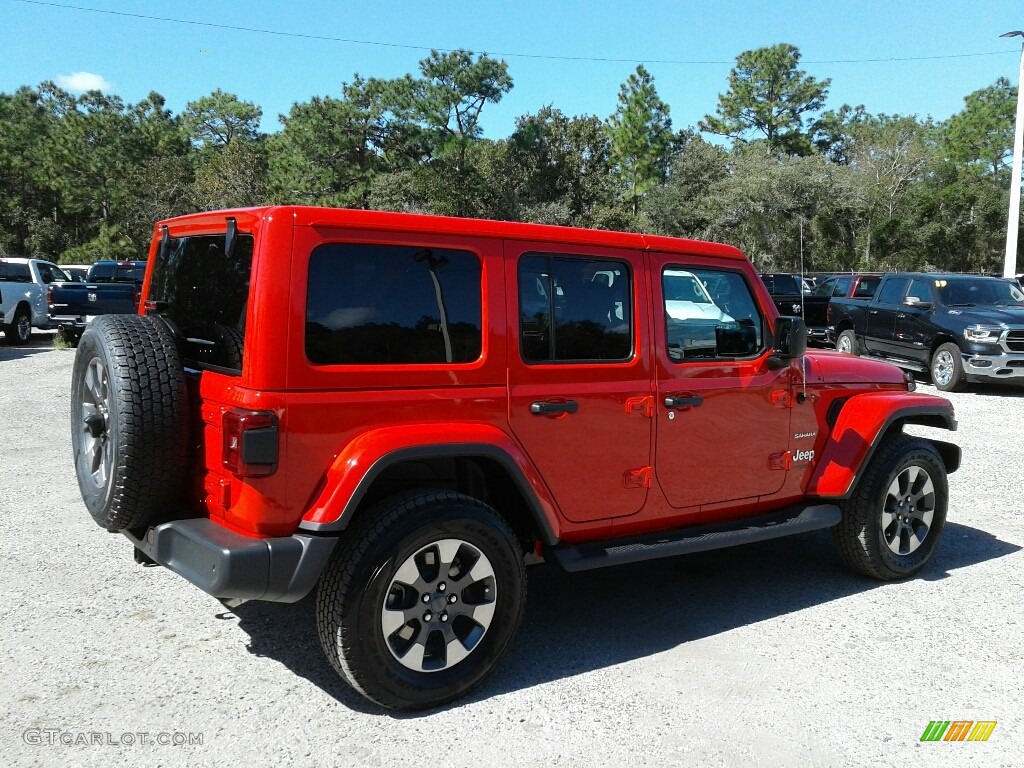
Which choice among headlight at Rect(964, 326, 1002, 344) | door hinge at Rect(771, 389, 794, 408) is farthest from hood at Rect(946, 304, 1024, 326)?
door hinge at Rect(771, 389, 794, 408)

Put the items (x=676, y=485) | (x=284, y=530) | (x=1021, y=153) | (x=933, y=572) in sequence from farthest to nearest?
(x=1021, y=153) < (x=933, y=572) < (x=676, y=485) < (x=284, y=530)

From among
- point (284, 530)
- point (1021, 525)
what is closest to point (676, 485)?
point (284, 530)

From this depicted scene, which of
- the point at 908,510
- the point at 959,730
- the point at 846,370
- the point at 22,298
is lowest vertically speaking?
the point at 959,730

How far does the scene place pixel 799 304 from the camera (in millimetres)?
19375

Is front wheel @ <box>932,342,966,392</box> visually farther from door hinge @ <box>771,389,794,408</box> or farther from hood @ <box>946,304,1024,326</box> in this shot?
door hinge @ <box>771,389,794,408</box>

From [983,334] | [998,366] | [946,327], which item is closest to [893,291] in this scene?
[946,327]

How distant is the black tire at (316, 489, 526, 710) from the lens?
3.25m

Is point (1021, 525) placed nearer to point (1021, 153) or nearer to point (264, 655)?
point (264, 655)

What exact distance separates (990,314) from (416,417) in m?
12.2

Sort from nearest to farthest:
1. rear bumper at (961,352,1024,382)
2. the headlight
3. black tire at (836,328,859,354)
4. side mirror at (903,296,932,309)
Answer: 1. rear bumper at (961,352,1024,382)
2. the headlight
3. side mirror at (903,296,932,309)
4. black tire at (836,328,859,354)

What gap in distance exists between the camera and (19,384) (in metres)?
12.7

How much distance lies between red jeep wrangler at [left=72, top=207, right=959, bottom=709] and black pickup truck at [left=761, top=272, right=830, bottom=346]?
43.4ft

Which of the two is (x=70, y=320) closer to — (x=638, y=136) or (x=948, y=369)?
(x=948, y=369)

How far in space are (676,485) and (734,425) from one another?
0.47 meters
